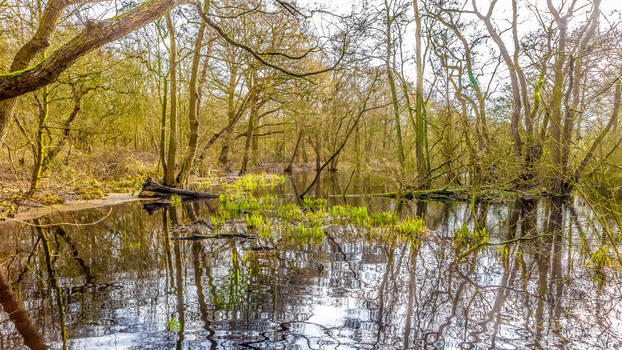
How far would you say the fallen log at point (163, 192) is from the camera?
489 inches

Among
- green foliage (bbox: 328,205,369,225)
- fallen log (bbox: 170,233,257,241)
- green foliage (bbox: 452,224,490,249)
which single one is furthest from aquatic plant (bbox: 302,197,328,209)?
green foliage (bbox: 452,224,490,249)

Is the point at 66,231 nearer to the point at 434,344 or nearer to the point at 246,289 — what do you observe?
the point at 246,289

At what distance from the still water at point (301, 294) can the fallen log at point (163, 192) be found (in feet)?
18.8

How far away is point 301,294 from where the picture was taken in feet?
13.2

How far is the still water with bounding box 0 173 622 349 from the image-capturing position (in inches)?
121

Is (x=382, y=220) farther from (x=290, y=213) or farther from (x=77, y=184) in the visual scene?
(x=77, y=184)

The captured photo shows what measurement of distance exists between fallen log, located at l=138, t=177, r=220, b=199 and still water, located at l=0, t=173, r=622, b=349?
5719 millimetres

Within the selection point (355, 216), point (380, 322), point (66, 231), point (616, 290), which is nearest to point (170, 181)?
point (66, 231)

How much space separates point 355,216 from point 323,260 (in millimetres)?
2946

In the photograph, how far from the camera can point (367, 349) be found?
2910 millimetres

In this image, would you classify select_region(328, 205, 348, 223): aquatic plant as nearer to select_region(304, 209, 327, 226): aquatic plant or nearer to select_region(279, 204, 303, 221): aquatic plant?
select_region(304, 209, 327, 226): aquatic plant

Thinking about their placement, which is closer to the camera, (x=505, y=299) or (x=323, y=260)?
(x=505, y=299)

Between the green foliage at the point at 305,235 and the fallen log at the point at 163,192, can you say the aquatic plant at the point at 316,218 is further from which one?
the fallen log at the point at 163,192

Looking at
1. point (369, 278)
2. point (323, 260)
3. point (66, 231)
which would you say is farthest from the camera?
point (66, 231)
